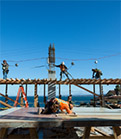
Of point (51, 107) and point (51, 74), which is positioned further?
point (51, 74)

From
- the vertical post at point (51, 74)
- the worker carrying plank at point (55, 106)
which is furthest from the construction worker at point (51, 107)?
the vertical post at point (51, 74)

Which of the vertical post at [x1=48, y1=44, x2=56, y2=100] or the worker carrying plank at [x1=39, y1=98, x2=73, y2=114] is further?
the vertical post at [x1=48, y1=44, x2=56, y2=100]

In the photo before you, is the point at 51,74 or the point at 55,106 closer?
the point at 55,106

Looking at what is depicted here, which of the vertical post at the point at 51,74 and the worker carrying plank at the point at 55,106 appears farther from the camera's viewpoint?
the vertical post at the point at 51,74

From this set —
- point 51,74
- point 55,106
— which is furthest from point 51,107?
point 51,74

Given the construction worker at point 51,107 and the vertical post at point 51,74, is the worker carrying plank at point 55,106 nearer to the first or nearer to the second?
the construction worker at point 51,107

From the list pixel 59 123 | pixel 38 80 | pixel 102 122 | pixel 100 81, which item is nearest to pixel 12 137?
pixel 59 123

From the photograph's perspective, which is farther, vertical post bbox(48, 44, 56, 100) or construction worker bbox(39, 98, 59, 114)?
vertical post bbox(48, 44, 56, 100)

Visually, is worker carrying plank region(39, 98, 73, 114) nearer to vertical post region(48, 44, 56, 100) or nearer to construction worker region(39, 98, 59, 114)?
construction worker region(39, 98, 59, 114)

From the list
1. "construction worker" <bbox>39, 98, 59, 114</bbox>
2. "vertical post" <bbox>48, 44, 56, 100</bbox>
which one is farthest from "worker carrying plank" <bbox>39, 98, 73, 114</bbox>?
"vertical post" <bbox>48, 44, 56, 100</bbox>

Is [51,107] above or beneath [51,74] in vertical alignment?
beneath

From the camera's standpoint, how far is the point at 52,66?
1495 centimetres

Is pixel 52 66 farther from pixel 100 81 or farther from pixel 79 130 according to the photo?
pixel 79 130

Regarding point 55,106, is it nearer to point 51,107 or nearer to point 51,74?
point 51,107
